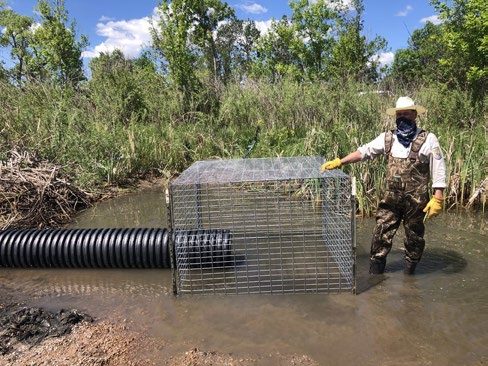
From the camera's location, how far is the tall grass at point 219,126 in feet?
23.6

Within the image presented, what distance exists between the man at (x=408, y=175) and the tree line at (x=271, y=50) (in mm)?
6138

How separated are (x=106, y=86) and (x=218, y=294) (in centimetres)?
816

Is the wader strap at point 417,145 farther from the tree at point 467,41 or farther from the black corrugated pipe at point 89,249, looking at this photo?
the tree at point 467,41

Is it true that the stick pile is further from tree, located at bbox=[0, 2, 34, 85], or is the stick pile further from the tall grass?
tree, located at bbox=[0, 2, 34, 85]

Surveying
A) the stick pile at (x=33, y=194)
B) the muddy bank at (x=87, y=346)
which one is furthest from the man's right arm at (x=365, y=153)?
the stick pile at (x=33, y=194)

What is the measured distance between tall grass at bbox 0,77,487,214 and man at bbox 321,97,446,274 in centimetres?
198

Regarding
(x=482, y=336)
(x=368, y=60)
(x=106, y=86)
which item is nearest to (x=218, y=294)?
(x=482, y=336)

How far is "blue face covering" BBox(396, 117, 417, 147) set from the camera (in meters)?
4.20

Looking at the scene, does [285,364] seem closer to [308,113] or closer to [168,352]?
[168,352]

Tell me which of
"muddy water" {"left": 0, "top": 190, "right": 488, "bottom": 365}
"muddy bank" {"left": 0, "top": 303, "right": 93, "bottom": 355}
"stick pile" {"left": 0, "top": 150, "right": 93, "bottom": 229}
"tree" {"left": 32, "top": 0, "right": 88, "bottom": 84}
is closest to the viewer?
"muddy water" {"left": 0, "top": 190, "right": 488, "bottom": 365}

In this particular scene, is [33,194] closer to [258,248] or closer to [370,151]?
[258,248]

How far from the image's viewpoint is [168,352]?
3393 mm

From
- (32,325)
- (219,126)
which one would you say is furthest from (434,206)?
(219,126)

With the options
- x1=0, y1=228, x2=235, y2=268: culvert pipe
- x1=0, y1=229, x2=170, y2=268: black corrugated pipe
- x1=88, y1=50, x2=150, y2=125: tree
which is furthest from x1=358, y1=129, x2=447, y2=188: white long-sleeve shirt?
x1=88, y1=50, x2=150, y2=125: tree
